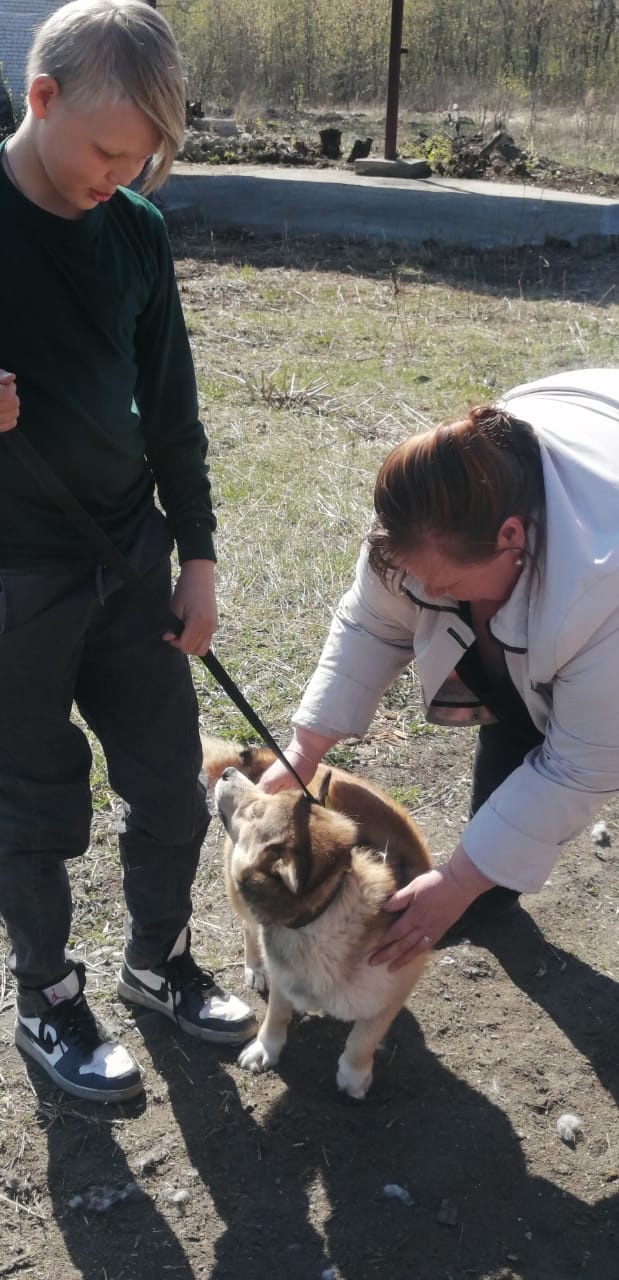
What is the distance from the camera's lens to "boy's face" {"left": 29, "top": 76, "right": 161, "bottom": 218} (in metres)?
1.79

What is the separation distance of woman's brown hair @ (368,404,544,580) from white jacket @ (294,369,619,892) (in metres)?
0.09

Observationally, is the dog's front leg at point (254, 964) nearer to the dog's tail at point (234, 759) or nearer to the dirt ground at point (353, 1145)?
the dirt ground at point (353, 1145)

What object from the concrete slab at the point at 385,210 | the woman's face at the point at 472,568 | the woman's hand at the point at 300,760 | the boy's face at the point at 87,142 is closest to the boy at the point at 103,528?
the boy's face at the point at 87,142

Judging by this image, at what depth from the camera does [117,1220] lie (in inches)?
93.1

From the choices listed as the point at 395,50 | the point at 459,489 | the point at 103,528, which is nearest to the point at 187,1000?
the point at 103,528

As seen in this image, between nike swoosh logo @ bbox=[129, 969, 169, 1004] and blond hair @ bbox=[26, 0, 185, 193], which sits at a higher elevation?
blond hair @ bbox=[26, 0, 185, 193]

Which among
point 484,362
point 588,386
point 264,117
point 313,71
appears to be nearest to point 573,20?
point 313,71

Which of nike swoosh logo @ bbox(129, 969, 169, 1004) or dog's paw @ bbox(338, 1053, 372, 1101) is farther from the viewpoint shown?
nike swoosh logo @ bbox(129, 969, 169, 1004)

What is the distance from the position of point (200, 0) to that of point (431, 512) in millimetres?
17769

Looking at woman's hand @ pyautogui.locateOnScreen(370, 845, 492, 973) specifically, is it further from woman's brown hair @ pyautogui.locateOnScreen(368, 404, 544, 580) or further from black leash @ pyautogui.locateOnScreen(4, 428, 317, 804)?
black leash @ pyautogui.locateOnScreen(4, 428, 317, 804)

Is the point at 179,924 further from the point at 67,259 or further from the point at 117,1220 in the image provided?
the point at 67,259

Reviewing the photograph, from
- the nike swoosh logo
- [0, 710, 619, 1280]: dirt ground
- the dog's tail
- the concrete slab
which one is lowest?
[0, 710, 619, 1280]: dirt ground

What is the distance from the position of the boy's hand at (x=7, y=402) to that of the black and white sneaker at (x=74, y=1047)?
1405 millimetres

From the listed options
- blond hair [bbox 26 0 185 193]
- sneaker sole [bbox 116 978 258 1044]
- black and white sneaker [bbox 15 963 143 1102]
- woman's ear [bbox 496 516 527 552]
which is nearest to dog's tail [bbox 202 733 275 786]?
sneaker sole [bbox 116 978 258 1044]
